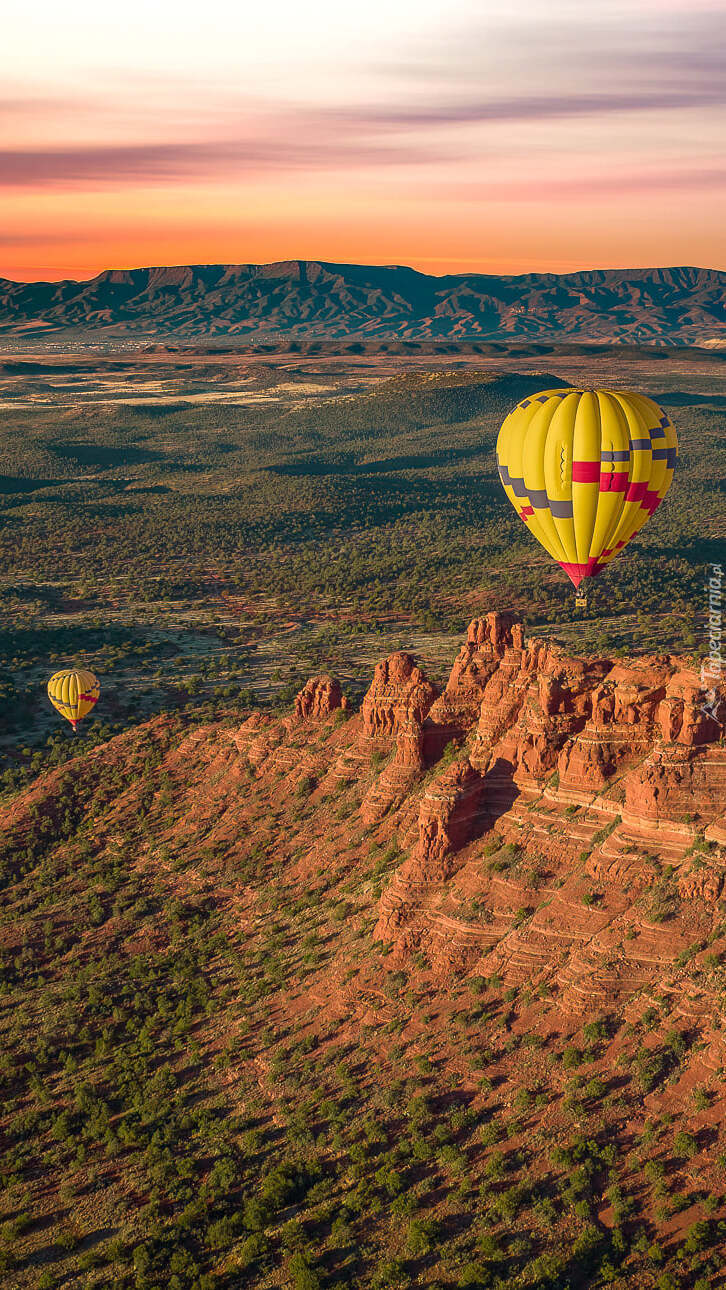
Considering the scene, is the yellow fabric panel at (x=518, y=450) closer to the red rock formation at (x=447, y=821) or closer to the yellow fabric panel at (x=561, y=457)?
the yellow fabric panel at (x=561, y=457)

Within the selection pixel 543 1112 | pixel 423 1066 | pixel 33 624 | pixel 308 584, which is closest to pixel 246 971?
pixel 423 1066

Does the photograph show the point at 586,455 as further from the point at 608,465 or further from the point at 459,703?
the point at 459,703

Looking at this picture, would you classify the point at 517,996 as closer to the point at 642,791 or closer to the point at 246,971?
the point at 642,791

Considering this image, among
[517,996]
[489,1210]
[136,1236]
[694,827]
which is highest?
[694,827]

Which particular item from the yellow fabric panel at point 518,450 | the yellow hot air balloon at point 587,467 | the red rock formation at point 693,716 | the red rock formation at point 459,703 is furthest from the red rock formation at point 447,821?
the yellow fabric panel at point 518,450

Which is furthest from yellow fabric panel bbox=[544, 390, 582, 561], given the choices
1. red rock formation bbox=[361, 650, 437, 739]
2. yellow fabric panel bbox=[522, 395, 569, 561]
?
red rock formation bbox=[361, 650, 437, 739]
